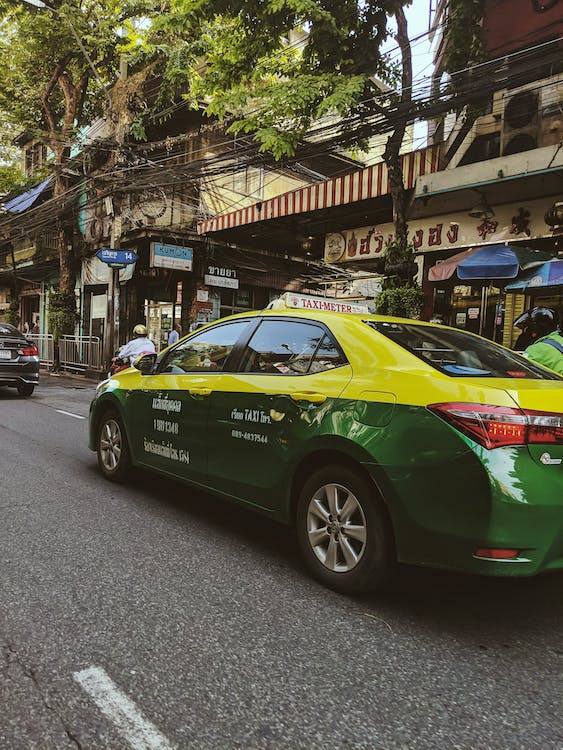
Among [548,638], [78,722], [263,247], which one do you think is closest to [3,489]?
[78,722]

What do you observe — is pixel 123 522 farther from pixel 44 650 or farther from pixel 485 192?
pixel 485 192

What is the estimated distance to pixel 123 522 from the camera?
4.14 m

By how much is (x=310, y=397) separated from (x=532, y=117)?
9.32 metres

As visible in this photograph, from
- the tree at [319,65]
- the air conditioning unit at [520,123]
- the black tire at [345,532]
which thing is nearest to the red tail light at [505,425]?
the black tire at [345,532]

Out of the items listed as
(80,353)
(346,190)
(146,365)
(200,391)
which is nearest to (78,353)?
(80,353)

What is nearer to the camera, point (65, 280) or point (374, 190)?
point (374, 190)

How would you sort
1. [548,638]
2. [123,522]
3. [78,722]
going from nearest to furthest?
[78,722] < [548,638] < [123,522]

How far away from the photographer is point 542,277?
300 inches

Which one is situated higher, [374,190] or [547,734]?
[374,190]

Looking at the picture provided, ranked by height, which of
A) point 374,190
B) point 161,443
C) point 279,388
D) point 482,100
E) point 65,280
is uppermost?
point 482,100

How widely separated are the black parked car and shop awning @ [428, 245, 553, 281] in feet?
28.3

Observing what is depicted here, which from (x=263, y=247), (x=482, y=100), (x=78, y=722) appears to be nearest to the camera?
(x=78, y=722)

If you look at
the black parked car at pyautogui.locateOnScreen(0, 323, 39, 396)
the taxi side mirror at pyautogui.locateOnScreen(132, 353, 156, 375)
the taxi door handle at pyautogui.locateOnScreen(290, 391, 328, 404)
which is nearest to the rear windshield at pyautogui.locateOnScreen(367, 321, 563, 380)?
the taxi door handle at pyautogui.locateOnScreen(290, 391, 328, 404)

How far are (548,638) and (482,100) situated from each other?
998 cm
